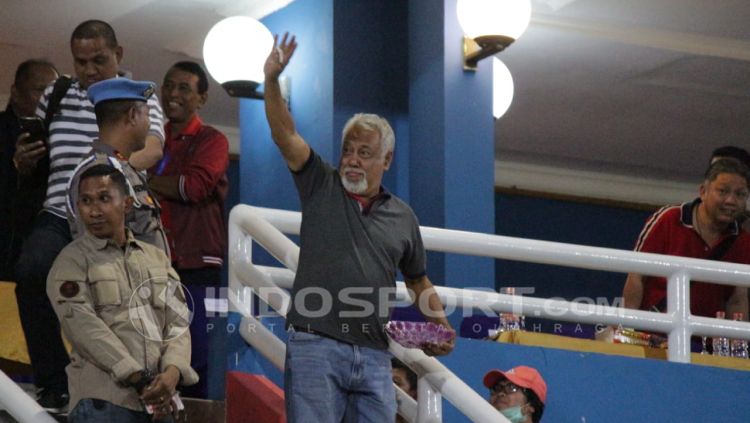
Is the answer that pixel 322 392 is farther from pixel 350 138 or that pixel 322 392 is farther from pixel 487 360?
pixel 487 360

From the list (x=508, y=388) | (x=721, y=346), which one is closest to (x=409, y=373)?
(x=508, y=388)

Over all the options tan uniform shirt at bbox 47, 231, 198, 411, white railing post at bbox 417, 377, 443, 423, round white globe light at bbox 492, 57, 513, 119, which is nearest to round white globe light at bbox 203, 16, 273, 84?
round white globe light at bbox 492, 57, 513, 119

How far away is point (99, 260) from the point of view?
5785mm

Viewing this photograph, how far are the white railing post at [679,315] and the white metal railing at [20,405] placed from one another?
3376mm

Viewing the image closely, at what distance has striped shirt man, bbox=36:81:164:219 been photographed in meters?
6.82

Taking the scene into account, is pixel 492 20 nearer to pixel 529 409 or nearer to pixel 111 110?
pixel 529 409

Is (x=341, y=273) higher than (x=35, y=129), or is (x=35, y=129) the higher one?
(x=35, y=129)

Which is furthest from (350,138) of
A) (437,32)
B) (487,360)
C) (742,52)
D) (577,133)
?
(577,133)

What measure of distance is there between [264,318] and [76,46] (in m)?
1.47

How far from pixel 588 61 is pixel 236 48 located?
141 inches

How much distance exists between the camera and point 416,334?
5805mm

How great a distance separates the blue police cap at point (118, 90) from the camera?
6324 mm

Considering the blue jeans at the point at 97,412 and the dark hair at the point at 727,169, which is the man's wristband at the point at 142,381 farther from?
the dark hair at the point at 727,169

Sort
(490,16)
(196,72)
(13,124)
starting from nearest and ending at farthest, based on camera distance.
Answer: (196,72) → (13,124) → (490,16)
